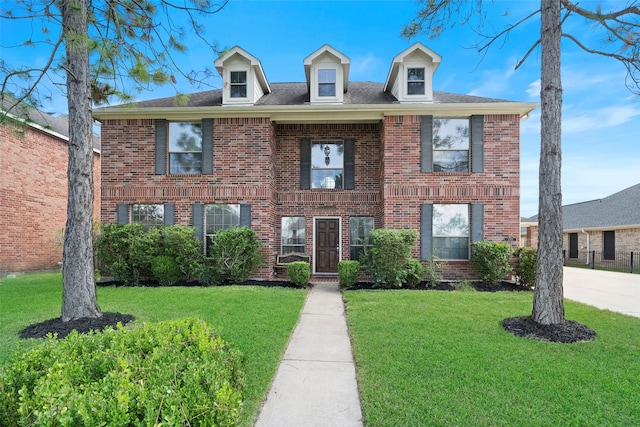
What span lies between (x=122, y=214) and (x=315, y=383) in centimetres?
928

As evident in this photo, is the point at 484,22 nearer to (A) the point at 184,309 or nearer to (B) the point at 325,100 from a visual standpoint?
(B) the point at 325,100

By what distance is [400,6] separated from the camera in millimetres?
7273

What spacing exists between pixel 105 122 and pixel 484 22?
10.8 meters

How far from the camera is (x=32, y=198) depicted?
12.3 meters

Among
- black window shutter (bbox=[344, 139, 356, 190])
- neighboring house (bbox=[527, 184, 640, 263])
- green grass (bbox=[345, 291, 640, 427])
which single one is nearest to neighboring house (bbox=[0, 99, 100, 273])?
black window shutter (bbox=[344, 139, 356, 190])

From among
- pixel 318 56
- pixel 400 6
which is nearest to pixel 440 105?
pixel 400 6

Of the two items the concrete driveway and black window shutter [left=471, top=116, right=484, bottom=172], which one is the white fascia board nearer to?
black window shutter [left=471, top=116, right=484, bottom=172]

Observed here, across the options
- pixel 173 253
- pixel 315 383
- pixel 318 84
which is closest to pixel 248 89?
pixel 318 84

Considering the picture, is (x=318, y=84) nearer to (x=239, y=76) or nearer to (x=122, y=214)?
(x=239, y=76)

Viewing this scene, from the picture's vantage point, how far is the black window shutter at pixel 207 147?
10.1 meters

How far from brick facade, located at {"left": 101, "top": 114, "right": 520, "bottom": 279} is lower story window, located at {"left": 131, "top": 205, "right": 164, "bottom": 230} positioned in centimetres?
25

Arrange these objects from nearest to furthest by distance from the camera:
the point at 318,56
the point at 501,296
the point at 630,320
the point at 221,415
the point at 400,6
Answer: the point at 221,415 < the point at 630,320 < the point at 400,6 < the point at 501,296 < the point at 318,56

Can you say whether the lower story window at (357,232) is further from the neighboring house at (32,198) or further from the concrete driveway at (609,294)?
the neighboring house at (32,198)

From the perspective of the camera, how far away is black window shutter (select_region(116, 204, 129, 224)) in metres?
10.2
